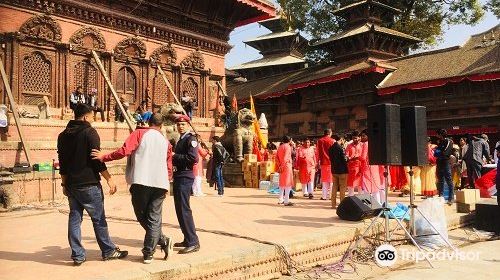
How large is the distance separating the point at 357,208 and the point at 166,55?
14332 mm

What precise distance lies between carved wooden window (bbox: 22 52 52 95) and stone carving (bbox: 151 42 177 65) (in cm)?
479

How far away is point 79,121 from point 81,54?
12476 millimetres

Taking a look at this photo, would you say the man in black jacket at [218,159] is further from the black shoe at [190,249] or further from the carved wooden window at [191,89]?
the carved wooden window at [191,89]

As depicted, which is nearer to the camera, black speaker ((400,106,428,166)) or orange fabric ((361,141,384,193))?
black speaker ((400,106,428,166))

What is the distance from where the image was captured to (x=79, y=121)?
5.10 metres

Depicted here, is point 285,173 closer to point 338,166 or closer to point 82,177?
point 338,166

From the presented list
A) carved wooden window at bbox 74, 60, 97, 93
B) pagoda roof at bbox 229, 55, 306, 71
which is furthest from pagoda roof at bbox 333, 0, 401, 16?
carved wooden window at bbox 74, 60, 97, 93

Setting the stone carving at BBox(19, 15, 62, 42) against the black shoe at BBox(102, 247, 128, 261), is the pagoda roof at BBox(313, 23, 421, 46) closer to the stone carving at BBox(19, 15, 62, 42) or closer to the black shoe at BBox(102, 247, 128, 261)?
the stone carving at BBox(19, 15, 62, 42)

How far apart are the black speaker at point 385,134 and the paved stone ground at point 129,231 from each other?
127cm

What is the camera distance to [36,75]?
49.9 ft

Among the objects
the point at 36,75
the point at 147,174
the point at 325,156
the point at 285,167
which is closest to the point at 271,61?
the point at 36,75

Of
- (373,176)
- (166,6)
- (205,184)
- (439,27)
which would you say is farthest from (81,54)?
(439,27)

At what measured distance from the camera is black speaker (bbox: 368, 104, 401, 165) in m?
6.46

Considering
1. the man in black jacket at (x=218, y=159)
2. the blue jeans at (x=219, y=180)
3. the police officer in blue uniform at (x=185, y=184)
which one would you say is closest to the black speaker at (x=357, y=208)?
the police officer in blue uniform at (x=185, y=184)
